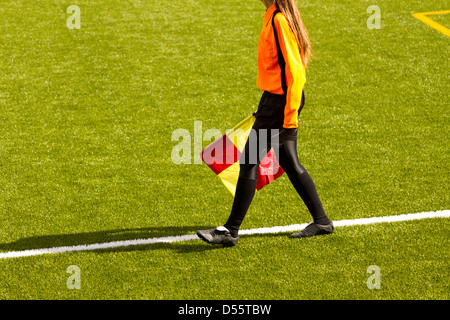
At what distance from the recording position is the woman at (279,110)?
4.35 m

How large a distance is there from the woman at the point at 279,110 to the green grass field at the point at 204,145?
7.4 inches

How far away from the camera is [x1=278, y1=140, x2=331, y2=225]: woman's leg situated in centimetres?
467

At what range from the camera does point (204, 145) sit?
650 centimetres

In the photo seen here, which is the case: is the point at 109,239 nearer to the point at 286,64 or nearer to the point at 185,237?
the point at 185,237

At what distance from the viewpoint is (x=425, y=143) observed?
6.36 m

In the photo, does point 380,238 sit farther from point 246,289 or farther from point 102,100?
point 102,100

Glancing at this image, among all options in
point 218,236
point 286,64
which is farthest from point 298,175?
point 286,64

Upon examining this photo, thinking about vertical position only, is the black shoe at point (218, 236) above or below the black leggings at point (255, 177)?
below

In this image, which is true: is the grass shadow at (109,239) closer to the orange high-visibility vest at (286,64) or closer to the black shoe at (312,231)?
the black shoe at (312,231)

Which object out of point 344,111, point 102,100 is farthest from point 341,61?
point 102,100

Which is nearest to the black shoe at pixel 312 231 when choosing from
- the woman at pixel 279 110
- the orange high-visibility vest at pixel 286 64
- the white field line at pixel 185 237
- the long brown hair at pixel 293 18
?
the woman at pixel 279 110

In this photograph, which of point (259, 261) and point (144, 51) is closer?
point (259, 261)
